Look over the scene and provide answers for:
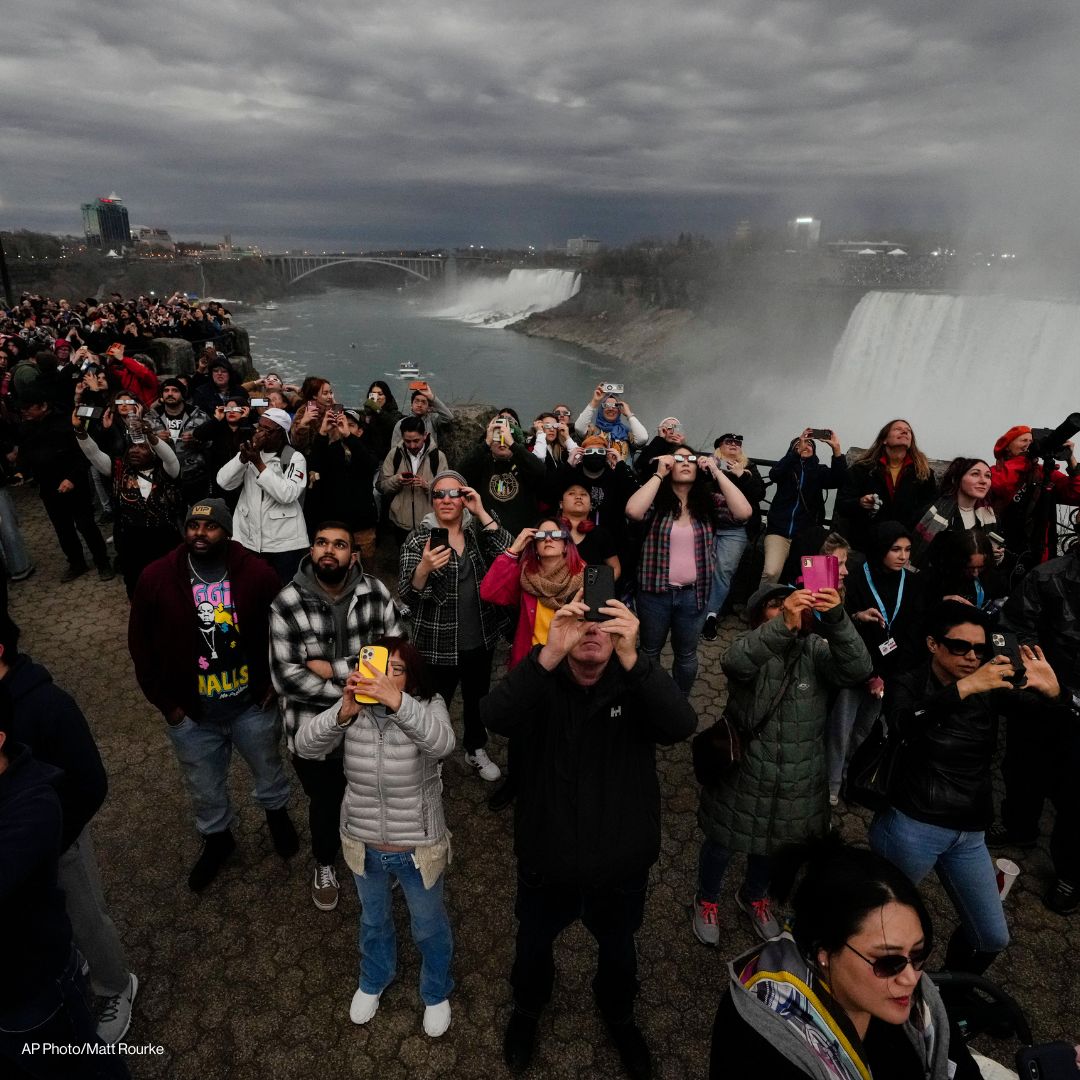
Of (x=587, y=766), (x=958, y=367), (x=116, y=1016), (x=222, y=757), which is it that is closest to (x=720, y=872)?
(x=587, y=766)

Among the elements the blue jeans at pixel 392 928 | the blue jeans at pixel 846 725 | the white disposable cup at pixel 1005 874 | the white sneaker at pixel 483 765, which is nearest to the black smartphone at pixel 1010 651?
the white disposable cup at pixel 1005 874

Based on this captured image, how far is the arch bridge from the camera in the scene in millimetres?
109625

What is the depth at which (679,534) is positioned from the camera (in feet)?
14.6

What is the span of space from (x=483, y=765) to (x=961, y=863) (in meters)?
2.85

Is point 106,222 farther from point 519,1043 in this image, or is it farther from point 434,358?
point 519,1043

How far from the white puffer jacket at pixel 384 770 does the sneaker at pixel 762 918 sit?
1941 millimetres

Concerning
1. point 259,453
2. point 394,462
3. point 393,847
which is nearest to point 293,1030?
point 393,847

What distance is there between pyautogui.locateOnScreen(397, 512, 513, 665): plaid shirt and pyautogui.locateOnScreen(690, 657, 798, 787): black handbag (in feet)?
5.08

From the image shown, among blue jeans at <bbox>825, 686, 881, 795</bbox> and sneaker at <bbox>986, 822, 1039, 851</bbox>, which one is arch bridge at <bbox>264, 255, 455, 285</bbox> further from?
sneaker at <bbox>986, 822, 1039, 851</bbox>

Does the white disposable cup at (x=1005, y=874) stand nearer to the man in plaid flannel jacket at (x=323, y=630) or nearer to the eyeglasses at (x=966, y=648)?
the eyeglasses at (x=966, y=648)

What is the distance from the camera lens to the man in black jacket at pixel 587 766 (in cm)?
236

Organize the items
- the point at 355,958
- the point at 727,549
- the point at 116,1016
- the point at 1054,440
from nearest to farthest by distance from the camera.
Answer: the point at 116,1016 < the point at 355,958 < the point at 1054,440 < the point at 727,549

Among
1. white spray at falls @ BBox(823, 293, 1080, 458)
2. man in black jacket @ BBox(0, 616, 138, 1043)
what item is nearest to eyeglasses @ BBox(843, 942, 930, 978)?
man in black jacket @ BBox(0, 616, 138, 1043)

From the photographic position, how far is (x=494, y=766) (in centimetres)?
456
